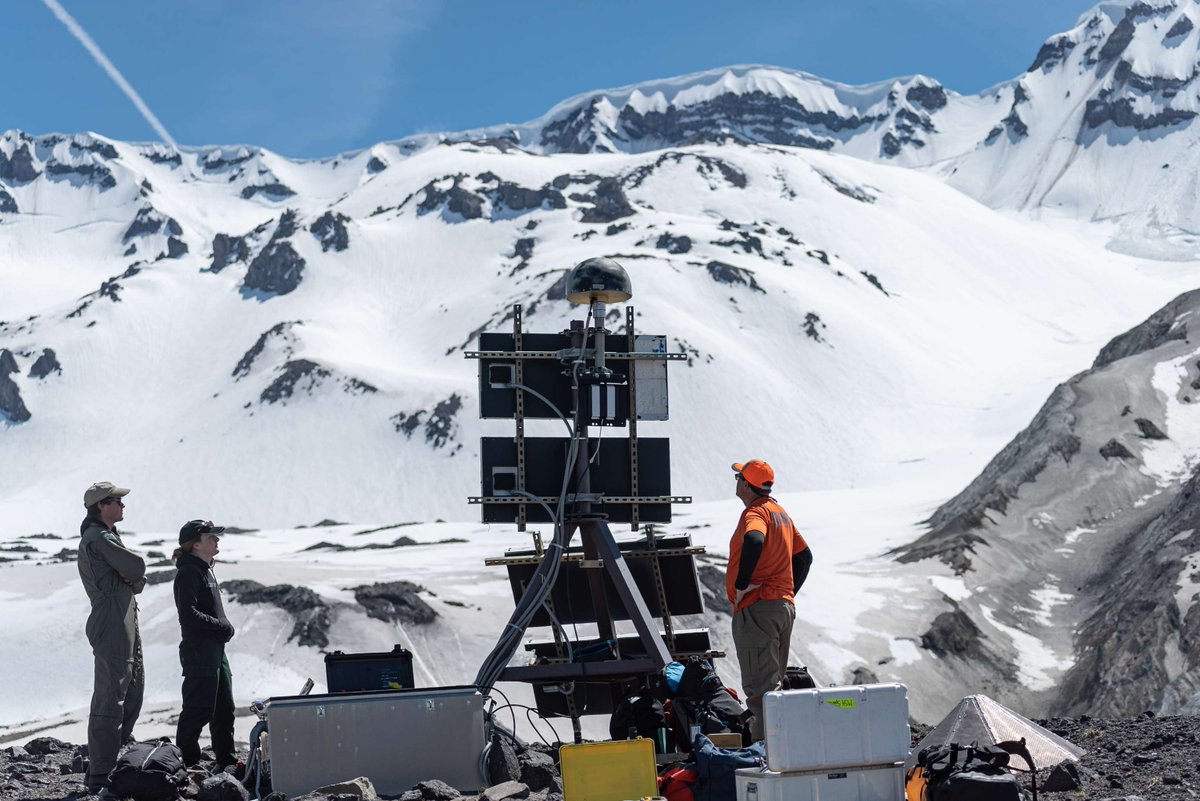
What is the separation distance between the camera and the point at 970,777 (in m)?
7.02

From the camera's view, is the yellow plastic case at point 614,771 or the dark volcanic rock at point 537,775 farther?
the dark volcanic rock at point 537,775

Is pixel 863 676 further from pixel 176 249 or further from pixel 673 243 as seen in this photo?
pixel 176 249

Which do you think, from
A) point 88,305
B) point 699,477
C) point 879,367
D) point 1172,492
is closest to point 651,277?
point 879,367

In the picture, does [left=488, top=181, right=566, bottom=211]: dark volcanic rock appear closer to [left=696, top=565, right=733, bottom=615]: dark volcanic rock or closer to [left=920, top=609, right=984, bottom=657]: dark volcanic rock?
[left=696, top=565, right=733, bottom=615]: dark volcanic rock

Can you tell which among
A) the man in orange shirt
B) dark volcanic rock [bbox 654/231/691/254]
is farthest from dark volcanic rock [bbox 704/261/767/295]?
the man in orange shirt

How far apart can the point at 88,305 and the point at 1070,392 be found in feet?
336

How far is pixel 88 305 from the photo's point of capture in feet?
409

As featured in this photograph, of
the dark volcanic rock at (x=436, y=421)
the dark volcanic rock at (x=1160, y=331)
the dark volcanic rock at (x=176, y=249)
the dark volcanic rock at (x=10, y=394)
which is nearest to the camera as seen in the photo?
the dark volcanic rock at (x=1160, y=331)

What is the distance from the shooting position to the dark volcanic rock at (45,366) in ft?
367

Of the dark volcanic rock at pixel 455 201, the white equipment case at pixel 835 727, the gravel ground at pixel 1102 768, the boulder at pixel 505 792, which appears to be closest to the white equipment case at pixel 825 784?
the white equipment case at pixel 835 727

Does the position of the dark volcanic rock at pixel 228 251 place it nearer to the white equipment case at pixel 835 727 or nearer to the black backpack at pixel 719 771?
the black backpack at pixel 719 771

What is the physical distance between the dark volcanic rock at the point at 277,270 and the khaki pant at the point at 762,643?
115 m

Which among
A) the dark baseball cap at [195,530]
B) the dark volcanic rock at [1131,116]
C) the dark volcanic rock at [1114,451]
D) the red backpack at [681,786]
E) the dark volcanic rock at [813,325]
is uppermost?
the dark volcanic rock at [1131,116]

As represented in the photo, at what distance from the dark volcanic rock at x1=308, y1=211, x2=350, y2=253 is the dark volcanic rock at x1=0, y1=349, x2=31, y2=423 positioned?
28573mm
